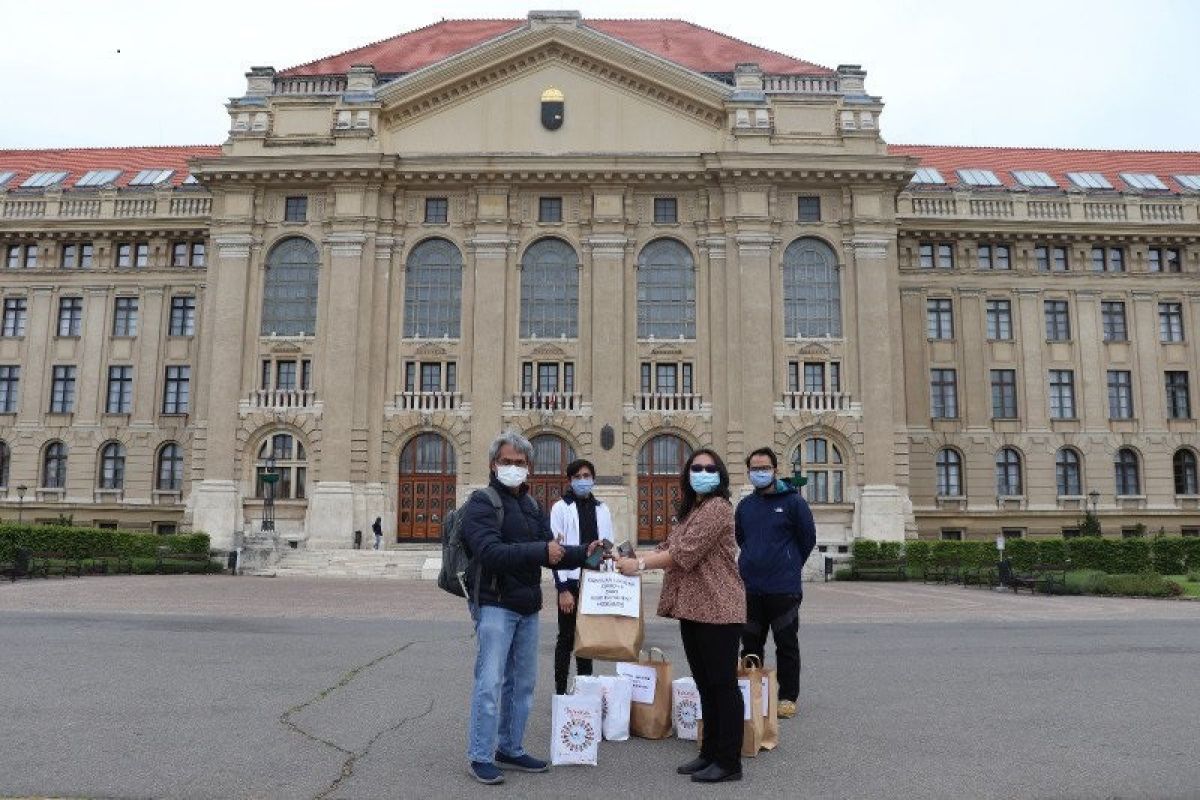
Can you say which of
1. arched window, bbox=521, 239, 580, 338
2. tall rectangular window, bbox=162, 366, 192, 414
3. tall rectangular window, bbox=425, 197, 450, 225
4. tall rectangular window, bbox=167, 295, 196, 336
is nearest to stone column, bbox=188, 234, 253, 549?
tall rectangular window, bbox=162, 366, 192, 414

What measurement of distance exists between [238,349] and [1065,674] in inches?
1336

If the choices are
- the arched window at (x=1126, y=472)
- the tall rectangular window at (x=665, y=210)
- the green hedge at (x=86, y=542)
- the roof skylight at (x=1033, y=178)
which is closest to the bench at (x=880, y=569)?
the tall rectangular window at (x=665, y=210)

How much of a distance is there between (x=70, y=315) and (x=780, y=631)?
4413cm

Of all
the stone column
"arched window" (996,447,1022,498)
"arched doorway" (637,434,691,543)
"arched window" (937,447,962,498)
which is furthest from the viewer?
"arched window" (996,447,1022,498)

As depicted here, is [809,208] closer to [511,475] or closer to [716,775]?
[511,475]

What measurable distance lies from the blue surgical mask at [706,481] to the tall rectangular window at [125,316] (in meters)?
42.5

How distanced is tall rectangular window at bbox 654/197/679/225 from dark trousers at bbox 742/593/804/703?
31.8 meters

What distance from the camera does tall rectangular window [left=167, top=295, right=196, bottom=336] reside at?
140 ft

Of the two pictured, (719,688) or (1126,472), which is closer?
(719,688)

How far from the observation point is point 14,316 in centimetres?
4341

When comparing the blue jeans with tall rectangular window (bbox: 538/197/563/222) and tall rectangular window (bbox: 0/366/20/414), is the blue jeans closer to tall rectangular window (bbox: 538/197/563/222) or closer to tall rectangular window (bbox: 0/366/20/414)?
tall rectangular window (bbox: 538/197/563/222)

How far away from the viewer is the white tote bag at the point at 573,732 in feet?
21.5

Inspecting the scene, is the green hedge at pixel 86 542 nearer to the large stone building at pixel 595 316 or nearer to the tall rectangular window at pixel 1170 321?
the large stone building at pixel 595 316

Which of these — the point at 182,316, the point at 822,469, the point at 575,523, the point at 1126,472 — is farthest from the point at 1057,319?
the point at 182,316
